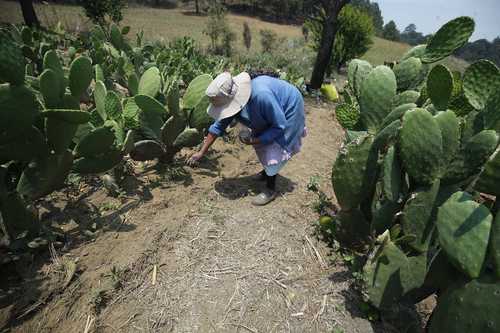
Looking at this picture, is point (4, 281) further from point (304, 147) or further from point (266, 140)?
point (304, 147)

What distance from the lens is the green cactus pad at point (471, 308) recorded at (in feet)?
3.91

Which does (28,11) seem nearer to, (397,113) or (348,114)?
(348,114)

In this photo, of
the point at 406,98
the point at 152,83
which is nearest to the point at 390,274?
the point at 406,98

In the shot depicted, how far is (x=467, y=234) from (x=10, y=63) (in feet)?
6.72

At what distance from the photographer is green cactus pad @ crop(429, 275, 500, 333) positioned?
119 cm

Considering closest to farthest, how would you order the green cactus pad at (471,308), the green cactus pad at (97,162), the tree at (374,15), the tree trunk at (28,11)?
the green cactus pad at (471,308)
the green cactus pad at (97,162)
the tree trunk at (28,11)
the tree at (374,15)

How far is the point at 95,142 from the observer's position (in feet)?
6.68

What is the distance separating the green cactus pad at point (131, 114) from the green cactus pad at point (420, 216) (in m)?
2.04

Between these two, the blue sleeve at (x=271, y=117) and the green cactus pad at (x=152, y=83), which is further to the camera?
the green cactus pad at (x=152, y=83)

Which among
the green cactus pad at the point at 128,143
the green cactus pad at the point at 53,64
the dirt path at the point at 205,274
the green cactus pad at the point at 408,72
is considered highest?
the green cactus pad at the point at 408,72

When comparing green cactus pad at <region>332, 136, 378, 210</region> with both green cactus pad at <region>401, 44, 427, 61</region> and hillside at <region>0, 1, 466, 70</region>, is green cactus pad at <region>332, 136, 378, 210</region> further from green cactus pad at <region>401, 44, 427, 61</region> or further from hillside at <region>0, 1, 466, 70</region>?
hillside at <region>0, 1, 466, 70</region>

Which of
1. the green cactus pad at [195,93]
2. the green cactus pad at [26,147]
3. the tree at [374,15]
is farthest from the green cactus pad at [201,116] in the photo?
the tree at [374,15]

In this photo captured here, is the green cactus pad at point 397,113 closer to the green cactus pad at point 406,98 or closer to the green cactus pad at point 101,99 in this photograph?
the green cactus pad at point 406,98

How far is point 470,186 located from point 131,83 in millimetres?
2509
